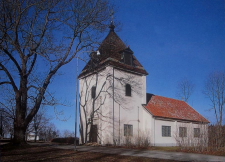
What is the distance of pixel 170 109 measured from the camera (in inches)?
1195

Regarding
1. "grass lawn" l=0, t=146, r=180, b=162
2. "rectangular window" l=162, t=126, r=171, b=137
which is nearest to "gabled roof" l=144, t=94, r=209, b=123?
"rectangular window" l=162, t=126, r=171, b=137

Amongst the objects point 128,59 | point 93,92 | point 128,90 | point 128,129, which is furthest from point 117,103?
point 128,59

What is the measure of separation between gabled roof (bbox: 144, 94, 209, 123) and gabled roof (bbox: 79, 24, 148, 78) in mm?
4727

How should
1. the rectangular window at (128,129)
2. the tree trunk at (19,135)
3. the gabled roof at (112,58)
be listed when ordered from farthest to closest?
the rectangular window at (128,129), the gabled roof at (112,58), the tree trunk at (19,135)

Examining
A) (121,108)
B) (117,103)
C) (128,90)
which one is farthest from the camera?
(128,90)

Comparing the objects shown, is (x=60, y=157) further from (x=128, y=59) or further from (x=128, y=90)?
(x=128, y=59)

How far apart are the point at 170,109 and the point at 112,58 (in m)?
12.2

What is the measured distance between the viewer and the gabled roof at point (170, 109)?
27263mm

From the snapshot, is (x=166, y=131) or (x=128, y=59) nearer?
(x=128, y=59)

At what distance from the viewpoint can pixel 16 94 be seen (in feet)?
51.5

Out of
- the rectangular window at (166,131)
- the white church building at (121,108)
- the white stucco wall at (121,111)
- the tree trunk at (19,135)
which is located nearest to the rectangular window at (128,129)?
the white church building at (121,108)

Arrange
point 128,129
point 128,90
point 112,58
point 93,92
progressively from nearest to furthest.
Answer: point 128,129 < point 112,58 < point 128,90 < point 93,92

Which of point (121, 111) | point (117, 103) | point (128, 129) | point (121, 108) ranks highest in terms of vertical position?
point (117, 103)

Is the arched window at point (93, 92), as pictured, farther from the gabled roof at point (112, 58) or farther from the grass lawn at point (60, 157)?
the grass lawn at point (60, 157)
